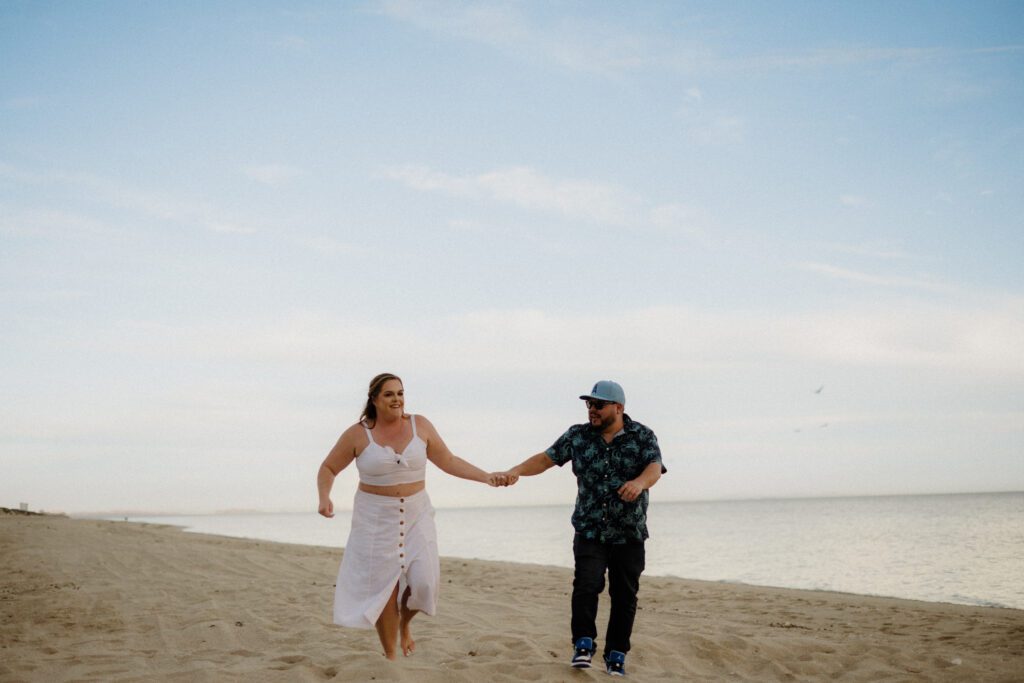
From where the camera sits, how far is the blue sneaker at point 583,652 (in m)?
5.91

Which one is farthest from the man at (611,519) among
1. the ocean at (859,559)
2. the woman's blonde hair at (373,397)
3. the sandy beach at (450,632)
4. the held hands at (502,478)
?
the ocean at (859,559)

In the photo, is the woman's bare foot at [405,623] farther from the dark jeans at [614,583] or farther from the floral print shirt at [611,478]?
the floral print shirt at [611,478]

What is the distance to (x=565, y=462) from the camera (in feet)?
21.1

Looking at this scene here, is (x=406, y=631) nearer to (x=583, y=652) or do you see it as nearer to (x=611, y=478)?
(x=583, y=652)

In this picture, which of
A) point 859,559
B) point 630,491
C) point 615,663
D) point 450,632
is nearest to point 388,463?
point 630,491

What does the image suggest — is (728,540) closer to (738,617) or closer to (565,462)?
(738,617)

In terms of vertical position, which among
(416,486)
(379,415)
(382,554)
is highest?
(379,415)

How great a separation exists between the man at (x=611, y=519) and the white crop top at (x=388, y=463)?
126 centimetres

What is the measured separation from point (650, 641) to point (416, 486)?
282 centimetres

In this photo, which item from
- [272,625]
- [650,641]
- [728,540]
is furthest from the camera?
[728,540]

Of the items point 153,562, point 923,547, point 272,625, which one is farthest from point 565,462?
point 923,547

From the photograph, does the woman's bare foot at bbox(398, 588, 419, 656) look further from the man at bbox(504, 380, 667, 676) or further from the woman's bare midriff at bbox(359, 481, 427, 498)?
the man at bbox(504, 380, 667, 676)

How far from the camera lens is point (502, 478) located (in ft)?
22.0

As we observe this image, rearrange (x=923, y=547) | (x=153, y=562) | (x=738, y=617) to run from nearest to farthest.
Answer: (x=738, y=617), (x=153, y=562), (x=923, y=547)
